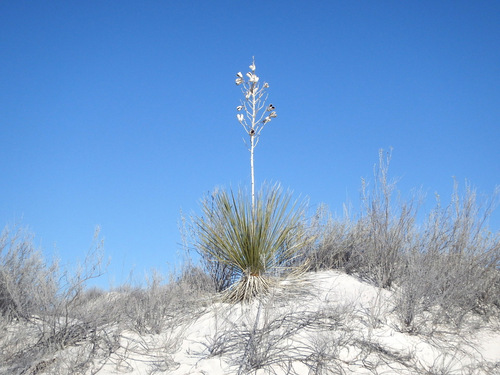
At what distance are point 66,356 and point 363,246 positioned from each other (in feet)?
17.2

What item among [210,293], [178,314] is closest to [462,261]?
[210,293]

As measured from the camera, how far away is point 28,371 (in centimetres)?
564

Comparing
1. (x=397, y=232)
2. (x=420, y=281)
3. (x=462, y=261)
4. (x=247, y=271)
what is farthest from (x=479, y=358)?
(x=247, y=271)

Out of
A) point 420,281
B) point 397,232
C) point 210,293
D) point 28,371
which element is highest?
point 397,232

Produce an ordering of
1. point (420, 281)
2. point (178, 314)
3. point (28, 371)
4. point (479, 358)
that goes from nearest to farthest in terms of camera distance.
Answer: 1. point (28, 371)
2. point (479, 358)
3. point (420, 281)
4. point (178, 314)

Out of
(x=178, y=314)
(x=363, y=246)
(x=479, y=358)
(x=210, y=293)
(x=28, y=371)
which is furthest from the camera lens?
(x=363, y=246)

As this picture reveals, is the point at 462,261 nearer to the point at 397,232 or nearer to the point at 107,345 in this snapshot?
the point at 397,232

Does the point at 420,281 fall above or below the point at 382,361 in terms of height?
above

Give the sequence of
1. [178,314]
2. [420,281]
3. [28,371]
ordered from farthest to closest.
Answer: [178,314] < [420,281] < [28,371]

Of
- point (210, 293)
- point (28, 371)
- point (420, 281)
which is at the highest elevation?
point (420, 281)

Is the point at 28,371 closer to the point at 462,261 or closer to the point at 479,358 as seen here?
the point at 479,358

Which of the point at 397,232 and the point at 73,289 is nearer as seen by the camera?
the point at 73,289

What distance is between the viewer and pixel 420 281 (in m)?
6.77

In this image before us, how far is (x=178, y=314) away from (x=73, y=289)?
5.38 feet
